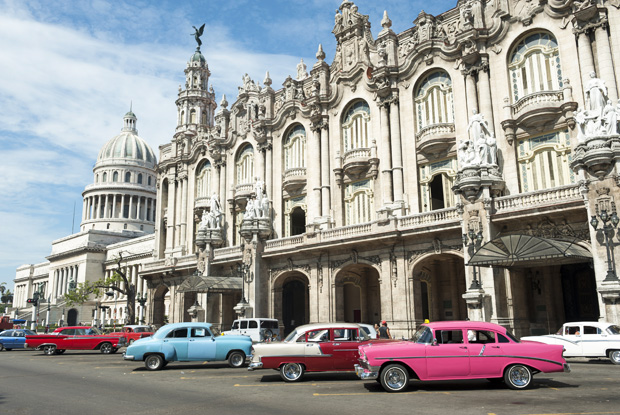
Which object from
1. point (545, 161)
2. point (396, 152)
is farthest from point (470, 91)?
point (545, 161)

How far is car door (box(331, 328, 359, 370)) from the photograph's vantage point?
15.8 m

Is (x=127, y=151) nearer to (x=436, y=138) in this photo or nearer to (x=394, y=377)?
(x=436, y=138)

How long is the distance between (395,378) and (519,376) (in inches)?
119

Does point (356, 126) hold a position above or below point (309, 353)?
above

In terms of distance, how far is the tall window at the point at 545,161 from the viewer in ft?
88.6

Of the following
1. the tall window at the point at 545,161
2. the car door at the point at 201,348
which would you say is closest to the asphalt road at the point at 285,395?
the car door at the point at 201,348

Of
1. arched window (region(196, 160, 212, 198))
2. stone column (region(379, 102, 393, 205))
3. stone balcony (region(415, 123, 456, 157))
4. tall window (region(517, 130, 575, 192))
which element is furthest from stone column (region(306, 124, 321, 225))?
tall window (region(517, 130, 575, 192))

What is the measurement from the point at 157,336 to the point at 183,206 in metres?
31.1

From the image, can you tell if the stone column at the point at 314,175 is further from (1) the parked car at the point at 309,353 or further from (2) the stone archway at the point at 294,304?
(1) the parked car at the point at 309,353

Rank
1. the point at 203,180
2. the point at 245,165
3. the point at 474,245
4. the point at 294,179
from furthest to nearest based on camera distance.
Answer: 1. the point at 203,180
2. the point at 245,165
3. the point at 294,179
4. the point at 474,245

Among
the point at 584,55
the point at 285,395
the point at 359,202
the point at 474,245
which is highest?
the point at 584,55

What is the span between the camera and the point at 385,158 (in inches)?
1344

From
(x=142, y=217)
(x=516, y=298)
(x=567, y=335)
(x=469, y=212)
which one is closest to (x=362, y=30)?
(x=469, y=212)

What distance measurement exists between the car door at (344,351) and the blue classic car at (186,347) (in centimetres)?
532
